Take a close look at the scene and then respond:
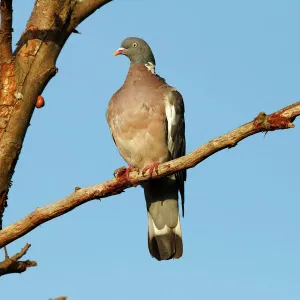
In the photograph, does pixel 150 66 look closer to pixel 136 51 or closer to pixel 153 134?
pixel 136 51

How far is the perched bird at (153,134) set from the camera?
17.3 feet

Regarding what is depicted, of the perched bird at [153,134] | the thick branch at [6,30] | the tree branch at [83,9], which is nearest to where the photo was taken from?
the thick branch at [6,30]

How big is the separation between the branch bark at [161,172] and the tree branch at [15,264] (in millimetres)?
103

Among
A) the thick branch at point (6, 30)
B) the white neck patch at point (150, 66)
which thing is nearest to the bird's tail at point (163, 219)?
the white neck patch at point (150, 66)

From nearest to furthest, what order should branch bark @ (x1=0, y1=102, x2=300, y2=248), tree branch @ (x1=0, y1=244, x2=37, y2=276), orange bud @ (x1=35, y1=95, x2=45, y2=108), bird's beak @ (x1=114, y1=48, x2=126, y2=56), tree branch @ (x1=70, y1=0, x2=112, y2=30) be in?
branch bark @ (x1=0, y1=102, x2=300, y2=248) < tree branch @ (x1=0, y1=244, x2=37, y2=276) < orange bud @ (x1=35, y1=95, x2=45, y2=108) < tree branch @ (x1=70, y1=0, x2=112, y2=30) < bird's beak @ (x1=114, y1=48, x2=126, y2=56)

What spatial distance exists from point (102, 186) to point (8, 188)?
1.82 ft

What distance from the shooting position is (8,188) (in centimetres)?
374

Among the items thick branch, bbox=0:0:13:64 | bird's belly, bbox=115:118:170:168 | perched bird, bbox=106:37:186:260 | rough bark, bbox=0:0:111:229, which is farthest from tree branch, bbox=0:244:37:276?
bird's belly, bbox=115:118:170:168

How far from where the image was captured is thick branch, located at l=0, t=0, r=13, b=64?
361 centimetres

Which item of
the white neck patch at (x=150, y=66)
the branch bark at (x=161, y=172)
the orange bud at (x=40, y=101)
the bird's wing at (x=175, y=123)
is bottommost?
the branch bark at (x=161, y=172)

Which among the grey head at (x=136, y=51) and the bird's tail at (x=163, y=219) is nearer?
the bird's tail at (x=163, y=219)

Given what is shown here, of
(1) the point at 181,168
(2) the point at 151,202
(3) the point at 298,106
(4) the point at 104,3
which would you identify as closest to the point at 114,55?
(2) the point at 151,202

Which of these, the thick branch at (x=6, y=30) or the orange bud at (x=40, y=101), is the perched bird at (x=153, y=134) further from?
the thick branch at (x=6, y=30)

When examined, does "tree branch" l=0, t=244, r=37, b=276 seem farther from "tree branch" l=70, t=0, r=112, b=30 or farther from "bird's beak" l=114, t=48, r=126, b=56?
"bird's beak" l=114, t=48, r=126, b=56
